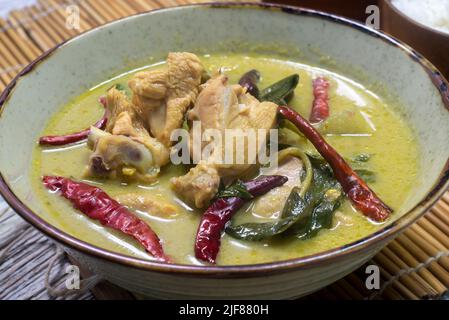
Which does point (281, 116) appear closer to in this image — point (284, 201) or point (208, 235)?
point (284, 201)

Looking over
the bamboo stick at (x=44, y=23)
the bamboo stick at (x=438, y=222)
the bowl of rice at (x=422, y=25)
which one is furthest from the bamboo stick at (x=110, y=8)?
the bamboo stick at (x=438, y=222)

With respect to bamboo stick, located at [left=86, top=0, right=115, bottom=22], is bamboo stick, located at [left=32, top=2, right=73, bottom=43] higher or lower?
lower

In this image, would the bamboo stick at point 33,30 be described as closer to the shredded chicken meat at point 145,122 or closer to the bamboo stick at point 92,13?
the bamboo stick at point 92,13

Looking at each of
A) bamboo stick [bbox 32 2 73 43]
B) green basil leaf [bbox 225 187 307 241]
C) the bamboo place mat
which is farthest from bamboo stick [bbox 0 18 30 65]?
green basil leaf [bbox 225 187 307 241]

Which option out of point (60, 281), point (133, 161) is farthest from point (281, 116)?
point (60, 281)

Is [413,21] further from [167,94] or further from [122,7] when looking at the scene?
[122,7]

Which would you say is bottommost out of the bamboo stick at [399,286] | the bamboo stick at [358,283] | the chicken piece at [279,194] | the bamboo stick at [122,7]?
the bamboo stick at [358,283]

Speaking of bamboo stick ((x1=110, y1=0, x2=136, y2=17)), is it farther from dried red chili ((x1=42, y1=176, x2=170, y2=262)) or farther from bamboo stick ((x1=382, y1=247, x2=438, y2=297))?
bamboo stick ((x1=382, y1=247, x2=438, y2=297))
